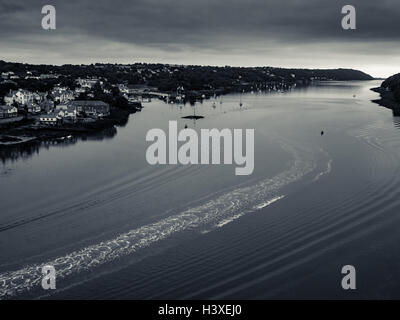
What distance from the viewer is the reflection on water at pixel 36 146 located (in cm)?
977

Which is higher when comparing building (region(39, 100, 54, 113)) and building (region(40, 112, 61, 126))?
building (region(39, 100, 54, 113))

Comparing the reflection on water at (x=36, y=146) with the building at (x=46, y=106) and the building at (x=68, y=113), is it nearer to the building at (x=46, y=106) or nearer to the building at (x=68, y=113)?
the building at (x=68, y=113)

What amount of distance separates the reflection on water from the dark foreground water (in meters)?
0.07

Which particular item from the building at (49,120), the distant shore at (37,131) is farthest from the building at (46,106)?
the building at (49,120)

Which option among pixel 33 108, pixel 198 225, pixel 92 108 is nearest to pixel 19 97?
pixel 33 108

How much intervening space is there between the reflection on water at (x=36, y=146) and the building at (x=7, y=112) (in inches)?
146

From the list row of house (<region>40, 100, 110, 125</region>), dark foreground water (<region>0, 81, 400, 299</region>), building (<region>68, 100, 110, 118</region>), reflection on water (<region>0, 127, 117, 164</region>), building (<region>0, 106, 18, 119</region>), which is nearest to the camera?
dark foreground water (<region>0, 81, 400, 299</region>)

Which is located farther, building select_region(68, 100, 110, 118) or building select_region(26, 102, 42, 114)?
building select_region(26, 102, 42, 114)

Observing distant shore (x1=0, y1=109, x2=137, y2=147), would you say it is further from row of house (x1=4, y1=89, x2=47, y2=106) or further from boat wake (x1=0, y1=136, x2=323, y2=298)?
boat wake (x1=0, y1=136, x2=323, y2=298)

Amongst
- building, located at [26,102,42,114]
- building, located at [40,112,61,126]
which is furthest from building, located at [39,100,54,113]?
building, located at [40,112,61,126]

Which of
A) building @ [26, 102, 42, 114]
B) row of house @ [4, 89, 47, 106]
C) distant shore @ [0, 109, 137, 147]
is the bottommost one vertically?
distant shore @ [0, 109, 137, 147]

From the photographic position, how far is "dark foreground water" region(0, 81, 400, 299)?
176 inches

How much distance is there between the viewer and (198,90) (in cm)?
3306

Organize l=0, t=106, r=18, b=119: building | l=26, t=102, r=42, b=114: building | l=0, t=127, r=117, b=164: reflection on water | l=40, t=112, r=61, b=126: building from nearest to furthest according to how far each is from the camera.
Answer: l=0, t=127, r=117, b=164: reflection on water → l=40, t=112, r=61, b=126: building → l=0, t=106, r=18, b=119: building → l=26, t=102, r=42, b=114: building
